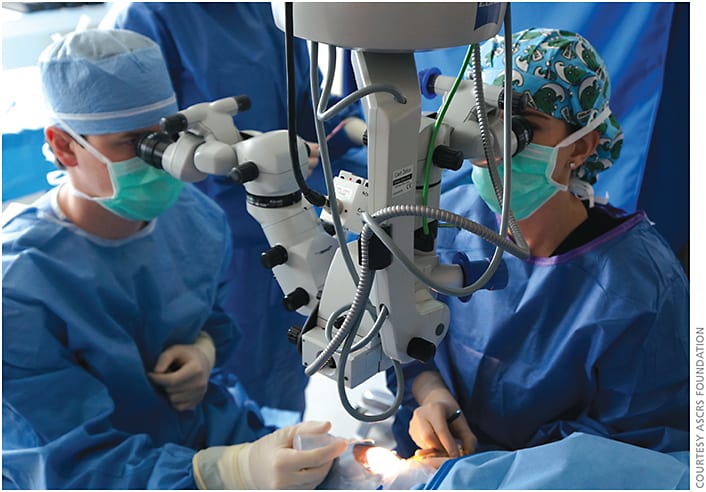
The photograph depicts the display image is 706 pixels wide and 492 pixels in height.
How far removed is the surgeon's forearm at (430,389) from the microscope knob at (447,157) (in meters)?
0.83

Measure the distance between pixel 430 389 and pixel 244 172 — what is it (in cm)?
85

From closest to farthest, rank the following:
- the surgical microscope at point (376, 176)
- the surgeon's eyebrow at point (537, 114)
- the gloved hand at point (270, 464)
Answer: the surgical microscope at point (376, 176) → the gloved hand at point (270, 464) → the surgeon's eyebrow at point (537, 114)

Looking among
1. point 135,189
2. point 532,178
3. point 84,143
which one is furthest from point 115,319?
point 532,178

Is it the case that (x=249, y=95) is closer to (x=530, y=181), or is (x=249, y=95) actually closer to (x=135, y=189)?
(x=135, y=189)

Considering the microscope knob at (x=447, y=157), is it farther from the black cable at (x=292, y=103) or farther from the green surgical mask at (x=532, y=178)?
the green surgical mask at (x=532, y=178)

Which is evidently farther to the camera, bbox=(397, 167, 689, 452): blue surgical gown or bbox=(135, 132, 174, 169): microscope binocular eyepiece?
bbox=(397, 167, 689, 452): blue surgical gown

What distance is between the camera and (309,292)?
0.98 m

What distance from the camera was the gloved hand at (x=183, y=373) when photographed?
1.65 meters

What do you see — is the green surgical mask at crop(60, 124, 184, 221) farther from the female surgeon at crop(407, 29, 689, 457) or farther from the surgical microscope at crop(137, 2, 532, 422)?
the female surgeon at crop(407, 29, 689, 457)

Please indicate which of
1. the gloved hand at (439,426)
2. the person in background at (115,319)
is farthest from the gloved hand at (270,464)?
the gloved hand at (439,426)

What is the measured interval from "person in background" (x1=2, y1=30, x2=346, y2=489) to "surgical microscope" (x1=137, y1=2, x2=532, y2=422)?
1.66 feet

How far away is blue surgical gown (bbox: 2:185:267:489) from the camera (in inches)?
54.8

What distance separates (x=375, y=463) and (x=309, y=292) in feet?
1.73

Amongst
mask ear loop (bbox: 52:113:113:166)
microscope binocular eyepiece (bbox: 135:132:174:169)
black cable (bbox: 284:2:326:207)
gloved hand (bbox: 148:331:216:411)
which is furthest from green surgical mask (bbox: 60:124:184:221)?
black cable (bbox: 284:2:326:207)
